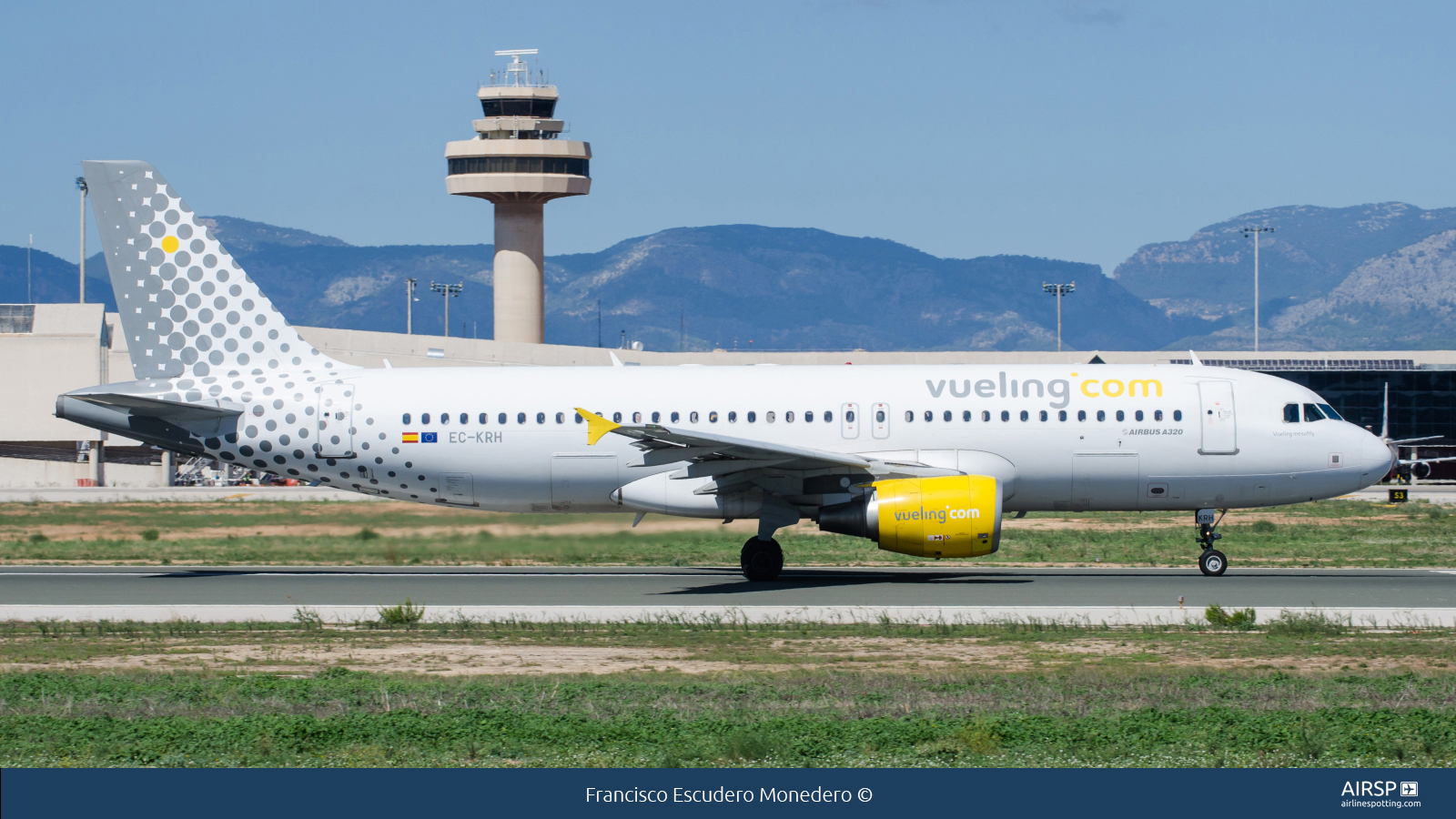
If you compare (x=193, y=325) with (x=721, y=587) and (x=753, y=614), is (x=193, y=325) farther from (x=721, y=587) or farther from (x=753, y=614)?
(x=753, y=614)

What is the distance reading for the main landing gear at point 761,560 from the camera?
2639 centimetres

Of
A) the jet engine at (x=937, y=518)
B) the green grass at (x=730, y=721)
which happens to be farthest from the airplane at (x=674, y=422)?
the green grass at (x=730, y=721)

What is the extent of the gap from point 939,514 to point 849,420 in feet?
11.3

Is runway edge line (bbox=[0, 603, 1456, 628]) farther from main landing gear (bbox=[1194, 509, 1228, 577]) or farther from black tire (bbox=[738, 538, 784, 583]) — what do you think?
main landing gear (bbox=[1194, 509, 1228, 577])

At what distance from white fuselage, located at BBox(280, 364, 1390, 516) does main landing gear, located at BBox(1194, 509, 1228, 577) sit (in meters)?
0.36

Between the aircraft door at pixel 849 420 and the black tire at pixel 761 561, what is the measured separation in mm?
2514

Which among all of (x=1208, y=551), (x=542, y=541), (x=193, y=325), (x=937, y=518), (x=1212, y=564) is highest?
(x=193, y=325)

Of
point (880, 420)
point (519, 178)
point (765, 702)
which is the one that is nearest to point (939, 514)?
point (880, 420)

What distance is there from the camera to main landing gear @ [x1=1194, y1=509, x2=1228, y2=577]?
26750 mm

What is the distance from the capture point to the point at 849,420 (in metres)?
26.9

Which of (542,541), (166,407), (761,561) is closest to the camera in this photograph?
(761,561)

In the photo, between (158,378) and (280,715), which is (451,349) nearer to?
(158,378)

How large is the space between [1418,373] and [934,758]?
270 feet

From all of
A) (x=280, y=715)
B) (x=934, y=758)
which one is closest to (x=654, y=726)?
(x=934, y=758)
